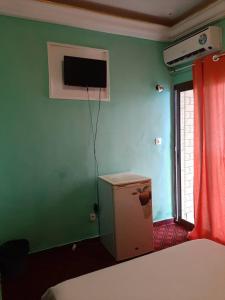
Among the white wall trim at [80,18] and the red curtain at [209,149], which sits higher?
the white wall trim at [80,18]

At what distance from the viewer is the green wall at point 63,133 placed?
2521 millimetres

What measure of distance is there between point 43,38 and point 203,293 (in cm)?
277

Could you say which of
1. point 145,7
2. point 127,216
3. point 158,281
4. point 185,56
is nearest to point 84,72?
point 145,7

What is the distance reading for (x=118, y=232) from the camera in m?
Answer: 2.49

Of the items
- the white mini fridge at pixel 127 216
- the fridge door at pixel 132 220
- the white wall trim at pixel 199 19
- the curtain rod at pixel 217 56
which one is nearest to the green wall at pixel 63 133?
the white wall trim at pixel 199 19

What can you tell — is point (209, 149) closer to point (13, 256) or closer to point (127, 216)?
point (127, 216)

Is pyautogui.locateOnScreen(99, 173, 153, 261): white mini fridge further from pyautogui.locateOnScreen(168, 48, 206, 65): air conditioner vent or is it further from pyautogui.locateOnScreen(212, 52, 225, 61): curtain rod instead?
pyautogui.locateOnScreen(168, 48, 206, 65): air conditioner vent

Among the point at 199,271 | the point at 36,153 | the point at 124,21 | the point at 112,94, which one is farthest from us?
the point at 112,94

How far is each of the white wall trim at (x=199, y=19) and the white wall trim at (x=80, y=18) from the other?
0.14 meters

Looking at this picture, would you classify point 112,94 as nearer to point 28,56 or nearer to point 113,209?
point 28,56

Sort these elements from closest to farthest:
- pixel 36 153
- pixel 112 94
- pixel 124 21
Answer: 1. pixel 36 153
2. pixel 124 21
3. pixel 112 94

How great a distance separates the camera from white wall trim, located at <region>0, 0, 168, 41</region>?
2.38m

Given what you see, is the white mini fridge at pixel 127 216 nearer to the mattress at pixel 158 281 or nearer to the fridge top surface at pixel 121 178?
the fridge top surface at pixel 121 178

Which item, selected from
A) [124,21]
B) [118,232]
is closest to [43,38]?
[124,21]
